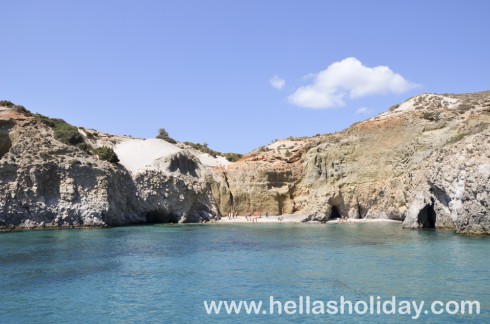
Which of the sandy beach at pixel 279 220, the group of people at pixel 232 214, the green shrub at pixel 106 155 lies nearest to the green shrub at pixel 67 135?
the green shrub at pixel 106 155

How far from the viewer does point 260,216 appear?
2382 inches

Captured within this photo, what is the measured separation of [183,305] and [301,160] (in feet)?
164

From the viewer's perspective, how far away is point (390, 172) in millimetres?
52156

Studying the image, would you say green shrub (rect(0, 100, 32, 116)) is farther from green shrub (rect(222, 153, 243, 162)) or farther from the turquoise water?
green shrub (rect(222, 153, 243, 162))

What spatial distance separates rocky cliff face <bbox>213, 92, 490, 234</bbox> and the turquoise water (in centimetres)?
519

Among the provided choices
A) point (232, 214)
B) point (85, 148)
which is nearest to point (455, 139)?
point (232, 214)

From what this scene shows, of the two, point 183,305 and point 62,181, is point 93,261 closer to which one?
point 183,305

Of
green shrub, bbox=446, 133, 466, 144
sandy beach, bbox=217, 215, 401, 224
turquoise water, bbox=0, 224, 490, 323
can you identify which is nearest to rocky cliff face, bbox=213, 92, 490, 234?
green shrub, bbox=446, 133, 466, 144

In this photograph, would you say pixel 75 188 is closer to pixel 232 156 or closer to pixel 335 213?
pixel 335 213

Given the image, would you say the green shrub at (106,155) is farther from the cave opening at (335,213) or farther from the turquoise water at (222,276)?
the cave opening at (335,213)

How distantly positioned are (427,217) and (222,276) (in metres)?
26.8

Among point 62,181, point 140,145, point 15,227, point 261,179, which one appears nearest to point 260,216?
point 261,179

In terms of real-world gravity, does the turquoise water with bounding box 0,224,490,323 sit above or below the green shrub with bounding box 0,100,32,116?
below

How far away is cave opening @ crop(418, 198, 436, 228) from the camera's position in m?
39.6
